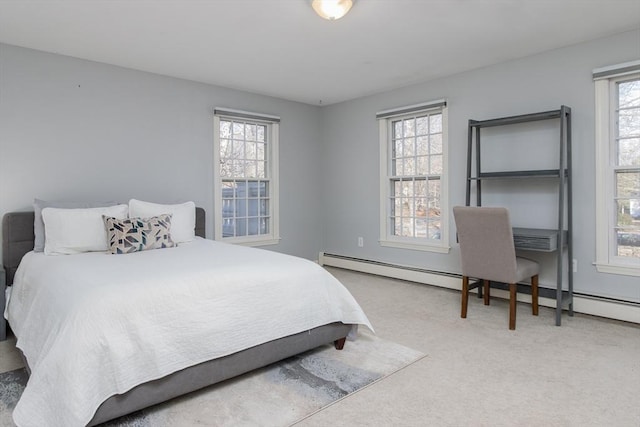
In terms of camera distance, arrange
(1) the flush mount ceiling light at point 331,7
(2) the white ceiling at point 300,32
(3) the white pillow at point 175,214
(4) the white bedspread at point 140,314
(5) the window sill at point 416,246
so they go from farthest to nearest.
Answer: (5) the window sill at point 416,246, (3) the white pillow at point 175,214, (2) the white ceiling at point 300,32, (1) the flush mount ceiling light at point 331,7, (4) the white bedspread at point 140,314

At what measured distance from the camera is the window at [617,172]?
3.17 metres

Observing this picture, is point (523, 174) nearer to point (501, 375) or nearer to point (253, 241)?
point (501, 375)

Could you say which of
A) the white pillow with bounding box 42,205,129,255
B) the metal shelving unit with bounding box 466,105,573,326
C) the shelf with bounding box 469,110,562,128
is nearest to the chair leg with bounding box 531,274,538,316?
the metal shelving unit with bounding box 466,105,573,326

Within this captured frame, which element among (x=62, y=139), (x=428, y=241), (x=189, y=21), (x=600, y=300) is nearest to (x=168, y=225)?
(x=62, y=139)

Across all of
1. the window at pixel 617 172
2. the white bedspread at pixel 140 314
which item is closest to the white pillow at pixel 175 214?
the white bedspread at pixel 140 314

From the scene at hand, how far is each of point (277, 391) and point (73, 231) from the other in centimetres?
209

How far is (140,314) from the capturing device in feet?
5.96

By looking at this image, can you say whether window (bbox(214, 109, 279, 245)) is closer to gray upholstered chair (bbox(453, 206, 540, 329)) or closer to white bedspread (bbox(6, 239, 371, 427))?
white bedspread (bbox(6, 239, 371, 427))

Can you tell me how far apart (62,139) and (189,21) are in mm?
1680

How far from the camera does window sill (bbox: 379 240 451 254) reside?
438 cm

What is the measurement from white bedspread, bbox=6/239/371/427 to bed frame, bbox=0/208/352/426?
0.05 metres

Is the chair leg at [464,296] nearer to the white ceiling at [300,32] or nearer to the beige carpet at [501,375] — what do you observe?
the beige carpet at [501,375]

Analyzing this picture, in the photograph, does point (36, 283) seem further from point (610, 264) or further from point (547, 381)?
point (610, 264)

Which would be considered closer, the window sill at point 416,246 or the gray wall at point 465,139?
the gray wall at point 465,139
